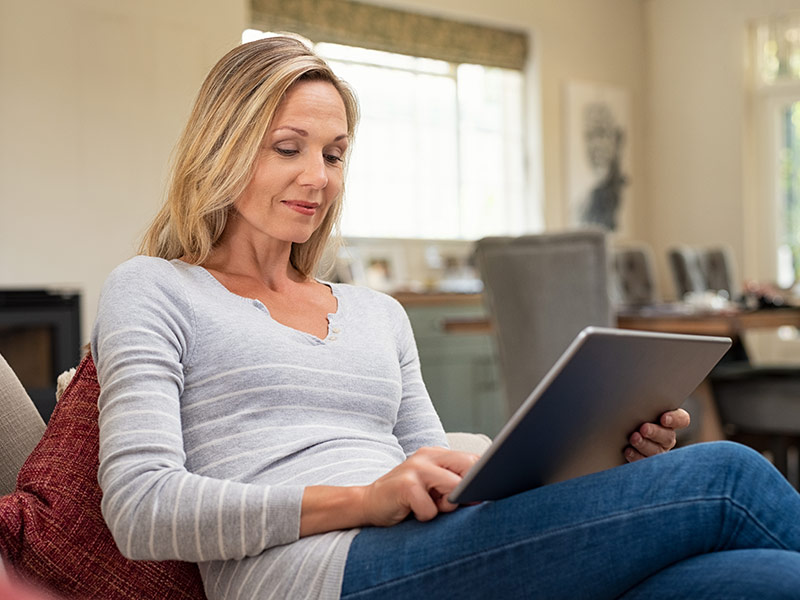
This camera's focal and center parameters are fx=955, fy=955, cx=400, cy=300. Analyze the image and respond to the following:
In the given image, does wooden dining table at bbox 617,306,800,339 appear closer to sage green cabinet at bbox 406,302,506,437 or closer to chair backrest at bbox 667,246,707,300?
sage green cabinet at bbox 406,302,506,437

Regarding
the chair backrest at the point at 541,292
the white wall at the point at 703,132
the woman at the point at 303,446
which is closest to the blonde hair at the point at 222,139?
the woman at the point at 303,446

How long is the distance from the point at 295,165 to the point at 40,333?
299cm

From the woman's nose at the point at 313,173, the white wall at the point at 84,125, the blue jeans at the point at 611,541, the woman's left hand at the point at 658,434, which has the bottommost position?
the blue jeans at the point at 611,541

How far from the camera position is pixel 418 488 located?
100 centimetres

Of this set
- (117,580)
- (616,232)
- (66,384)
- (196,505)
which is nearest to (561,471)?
(196,505)

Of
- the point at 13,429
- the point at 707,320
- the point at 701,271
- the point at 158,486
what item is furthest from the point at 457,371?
the point at 158,486

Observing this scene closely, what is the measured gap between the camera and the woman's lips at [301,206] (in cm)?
137

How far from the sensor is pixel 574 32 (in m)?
7.16

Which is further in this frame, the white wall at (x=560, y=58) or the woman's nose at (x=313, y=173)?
the white wall at (x=560, y=58)

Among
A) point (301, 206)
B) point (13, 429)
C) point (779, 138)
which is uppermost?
point (779, 138)

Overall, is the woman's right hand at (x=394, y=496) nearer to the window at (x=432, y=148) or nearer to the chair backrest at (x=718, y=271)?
the window at (x=432, y=148)

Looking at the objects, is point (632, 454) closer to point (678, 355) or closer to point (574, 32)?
point (678, 355)

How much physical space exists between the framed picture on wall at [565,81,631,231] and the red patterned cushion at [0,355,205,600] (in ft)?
19.9

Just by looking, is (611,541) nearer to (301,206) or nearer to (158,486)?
(158,486)
